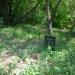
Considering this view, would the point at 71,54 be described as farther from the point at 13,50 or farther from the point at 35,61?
the point at 13,50

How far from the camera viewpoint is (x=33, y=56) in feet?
17.7

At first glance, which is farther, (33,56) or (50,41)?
(50,41)

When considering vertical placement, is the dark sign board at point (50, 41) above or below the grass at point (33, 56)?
above

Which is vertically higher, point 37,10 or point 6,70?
point 37,10

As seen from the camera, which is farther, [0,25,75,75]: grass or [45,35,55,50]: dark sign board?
[45,35,55,50]: dark sign board

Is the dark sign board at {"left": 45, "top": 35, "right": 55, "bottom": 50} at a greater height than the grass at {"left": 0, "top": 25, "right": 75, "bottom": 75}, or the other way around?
the dark sign board at {"left": 45, "top": 35, "right": 55, "bottom": 50}

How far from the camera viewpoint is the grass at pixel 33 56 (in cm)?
472

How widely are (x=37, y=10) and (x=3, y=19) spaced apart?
5.22 ft

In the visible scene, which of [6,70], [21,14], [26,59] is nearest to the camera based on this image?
[6,70]

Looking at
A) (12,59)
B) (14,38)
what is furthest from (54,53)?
(14,38)

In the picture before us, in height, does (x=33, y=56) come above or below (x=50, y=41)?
below

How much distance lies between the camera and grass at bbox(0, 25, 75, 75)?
4.72 metres

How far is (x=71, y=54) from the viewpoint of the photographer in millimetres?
5508

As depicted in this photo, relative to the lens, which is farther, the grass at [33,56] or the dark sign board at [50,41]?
the dark sign board at [50,41]
